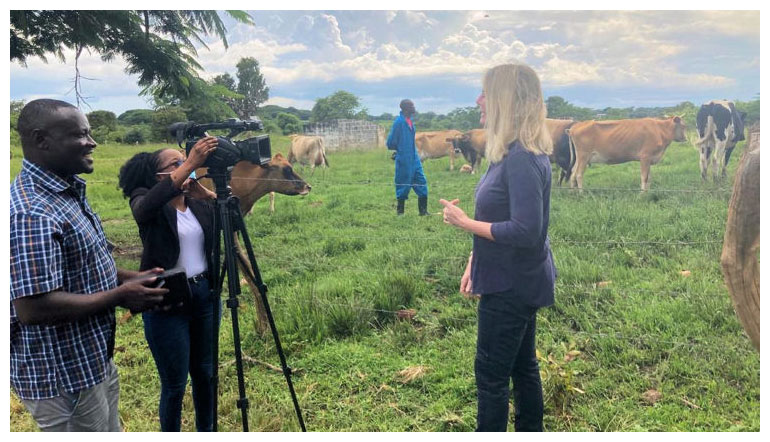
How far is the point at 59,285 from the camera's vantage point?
169cm

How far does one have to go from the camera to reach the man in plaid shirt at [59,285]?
166 cm

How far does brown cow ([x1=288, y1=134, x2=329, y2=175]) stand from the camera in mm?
3689

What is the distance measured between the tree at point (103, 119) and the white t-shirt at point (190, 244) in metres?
1.71

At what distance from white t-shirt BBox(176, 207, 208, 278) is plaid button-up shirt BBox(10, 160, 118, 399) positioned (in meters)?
0.32

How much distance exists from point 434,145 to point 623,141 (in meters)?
1.44

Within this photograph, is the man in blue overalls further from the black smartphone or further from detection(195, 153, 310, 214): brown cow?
the black smartphone

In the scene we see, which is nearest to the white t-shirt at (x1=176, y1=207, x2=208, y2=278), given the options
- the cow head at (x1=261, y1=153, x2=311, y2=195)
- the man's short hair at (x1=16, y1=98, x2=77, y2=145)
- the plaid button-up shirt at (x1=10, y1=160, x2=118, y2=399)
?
the plaid button-up shirt at (x1=10, y1=160, x2=118, y2=399)

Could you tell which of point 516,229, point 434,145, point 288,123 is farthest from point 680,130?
point 288,123

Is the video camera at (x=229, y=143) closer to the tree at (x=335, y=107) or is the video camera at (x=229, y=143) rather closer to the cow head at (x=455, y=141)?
the tree at (x=335, y=107)

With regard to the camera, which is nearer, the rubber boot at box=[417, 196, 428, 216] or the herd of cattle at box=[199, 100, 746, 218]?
the herd of cattle at box=[199, 100, 746, 218]

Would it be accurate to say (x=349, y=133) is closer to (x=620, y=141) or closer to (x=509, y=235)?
(x=509, y=235)

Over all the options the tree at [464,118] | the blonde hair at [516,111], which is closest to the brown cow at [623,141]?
the tree at [464,118]
